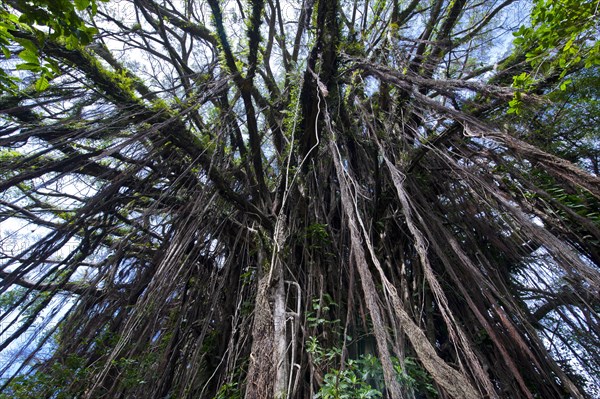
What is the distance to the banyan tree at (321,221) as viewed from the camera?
1.44 m

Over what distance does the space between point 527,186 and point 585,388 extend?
4.44ft

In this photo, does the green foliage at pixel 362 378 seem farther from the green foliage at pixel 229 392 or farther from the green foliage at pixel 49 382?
the green foliage at pixel 49 382

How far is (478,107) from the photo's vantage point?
186 cm

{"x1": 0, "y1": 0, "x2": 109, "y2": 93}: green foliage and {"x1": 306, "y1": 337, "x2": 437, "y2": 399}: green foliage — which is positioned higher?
{"x1": 0, "y1": 0, "x2": 109, "y2": 93}: green foliage

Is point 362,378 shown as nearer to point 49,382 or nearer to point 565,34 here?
point 49,382

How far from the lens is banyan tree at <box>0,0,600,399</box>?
1436 mm

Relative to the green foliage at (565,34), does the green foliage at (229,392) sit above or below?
below

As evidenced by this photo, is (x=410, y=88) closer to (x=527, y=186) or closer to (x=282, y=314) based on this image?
(x=527, y=186)

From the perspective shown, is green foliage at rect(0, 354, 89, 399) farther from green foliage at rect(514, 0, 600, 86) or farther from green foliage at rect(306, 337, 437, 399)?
green foliage at rect(514, 0, 600, 86)

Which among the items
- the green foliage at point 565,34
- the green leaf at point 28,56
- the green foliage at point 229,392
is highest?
the green foliage at point 565,34

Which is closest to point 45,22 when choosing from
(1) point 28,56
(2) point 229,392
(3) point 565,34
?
(1) point 28,56

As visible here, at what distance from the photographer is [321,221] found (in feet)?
7.66

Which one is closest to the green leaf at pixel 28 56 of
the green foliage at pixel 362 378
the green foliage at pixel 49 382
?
the green foliage at pixel 362 378

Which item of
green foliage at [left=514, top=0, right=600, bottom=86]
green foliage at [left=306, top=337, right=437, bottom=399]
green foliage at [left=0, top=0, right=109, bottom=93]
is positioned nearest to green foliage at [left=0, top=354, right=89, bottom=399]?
green foliage at [left=306, top=337, right=437, bottom=399]
